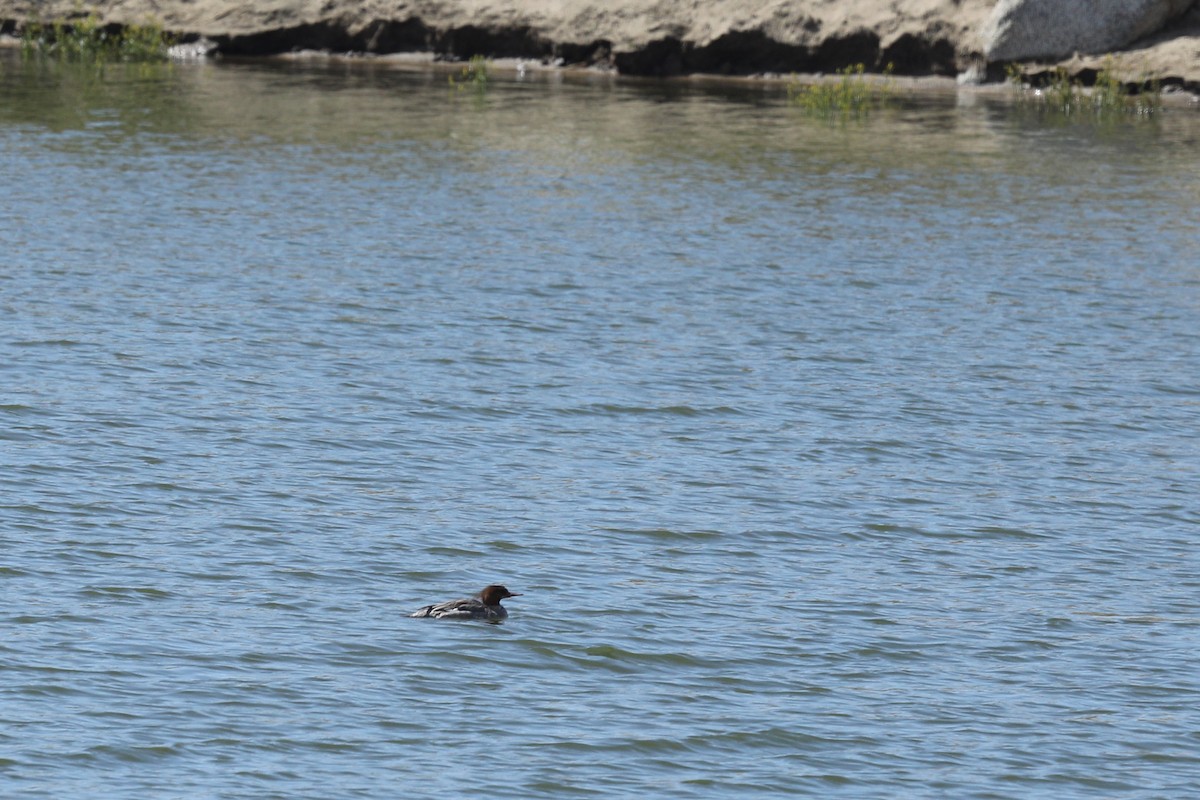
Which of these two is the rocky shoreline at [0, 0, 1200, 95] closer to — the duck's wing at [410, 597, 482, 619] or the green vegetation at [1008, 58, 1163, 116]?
the green vegetation at [1008, 58, 1163, 116]

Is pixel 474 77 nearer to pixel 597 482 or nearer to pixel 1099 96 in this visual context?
pixel 1099 96

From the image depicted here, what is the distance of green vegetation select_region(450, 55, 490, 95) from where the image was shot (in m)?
51.1

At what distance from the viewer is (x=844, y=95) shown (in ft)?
158

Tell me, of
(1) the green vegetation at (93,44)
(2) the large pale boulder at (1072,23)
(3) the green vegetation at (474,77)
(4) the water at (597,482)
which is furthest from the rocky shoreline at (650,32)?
(4) the water at (597,482)

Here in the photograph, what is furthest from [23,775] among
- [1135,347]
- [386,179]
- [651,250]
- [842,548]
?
[386,179]

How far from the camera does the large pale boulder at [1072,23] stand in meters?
50.9

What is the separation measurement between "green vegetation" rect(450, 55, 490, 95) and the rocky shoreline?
5.92 feet

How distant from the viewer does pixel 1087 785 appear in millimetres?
12656

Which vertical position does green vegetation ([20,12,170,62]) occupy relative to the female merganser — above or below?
above

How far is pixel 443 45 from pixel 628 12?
5.81 m

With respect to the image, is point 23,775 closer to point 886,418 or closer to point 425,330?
point 886,418

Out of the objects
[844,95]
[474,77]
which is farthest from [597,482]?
[474,77]

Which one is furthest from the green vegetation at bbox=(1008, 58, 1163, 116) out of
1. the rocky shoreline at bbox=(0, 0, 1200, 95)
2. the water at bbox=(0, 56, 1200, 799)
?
the water at bbox=(0, 56, 1200, 799)

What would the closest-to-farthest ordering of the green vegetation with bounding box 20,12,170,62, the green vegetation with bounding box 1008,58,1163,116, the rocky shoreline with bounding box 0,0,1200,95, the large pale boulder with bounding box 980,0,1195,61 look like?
the green vegetation with bounding box 1008,58,1163,116
the large pale boulder with bounding box 980,0,1195,61
the rocky shoreline with bounding box 0,0,1200,95
the green vegetation with bounding box 20,12,170,62
